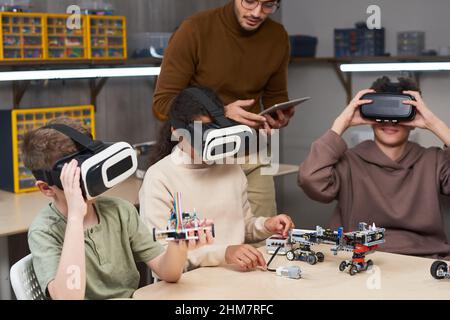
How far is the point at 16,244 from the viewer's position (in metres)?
3.14

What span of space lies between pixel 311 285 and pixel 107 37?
2.19 m

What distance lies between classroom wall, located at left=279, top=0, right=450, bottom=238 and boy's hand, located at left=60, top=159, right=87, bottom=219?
2.99 m

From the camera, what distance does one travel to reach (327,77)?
457 cm

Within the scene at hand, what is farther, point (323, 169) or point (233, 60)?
point (233, 60)

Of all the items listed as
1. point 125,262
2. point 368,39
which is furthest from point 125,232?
point 368,39

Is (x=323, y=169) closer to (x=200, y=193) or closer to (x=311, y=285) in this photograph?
(x=200, y=193)

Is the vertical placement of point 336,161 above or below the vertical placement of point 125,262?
above

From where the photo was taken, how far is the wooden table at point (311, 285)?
61.1 inches

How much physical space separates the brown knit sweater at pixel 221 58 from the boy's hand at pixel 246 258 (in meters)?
0.67

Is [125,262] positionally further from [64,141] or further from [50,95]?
[50,95]

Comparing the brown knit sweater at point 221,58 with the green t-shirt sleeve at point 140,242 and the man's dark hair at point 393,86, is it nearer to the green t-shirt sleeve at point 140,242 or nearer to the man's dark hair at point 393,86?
the man's dark hair at point 393,86

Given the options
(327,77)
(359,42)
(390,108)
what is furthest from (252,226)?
(327,77)
